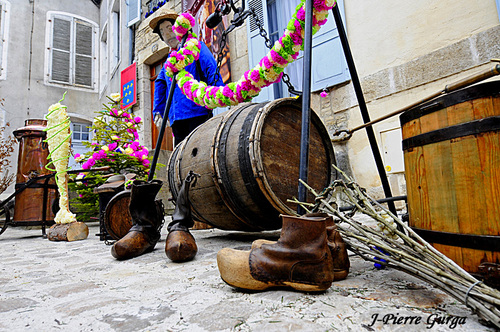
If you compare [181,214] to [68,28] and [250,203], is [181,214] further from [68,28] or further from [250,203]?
[68,28]

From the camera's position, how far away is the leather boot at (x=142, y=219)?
72.6 inches

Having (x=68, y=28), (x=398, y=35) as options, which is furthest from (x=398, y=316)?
(x=68, y=28)

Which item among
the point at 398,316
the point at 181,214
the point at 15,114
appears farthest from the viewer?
the point at 15,114

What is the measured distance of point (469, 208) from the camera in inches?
35.7

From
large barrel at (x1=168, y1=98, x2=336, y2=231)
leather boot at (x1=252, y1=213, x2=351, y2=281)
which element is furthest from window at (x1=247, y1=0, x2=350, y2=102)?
leather boot at (x1=252, y1=213, x2=351, y2=281)

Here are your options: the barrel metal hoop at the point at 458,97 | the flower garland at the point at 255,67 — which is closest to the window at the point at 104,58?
the flower garland at the point at 255,67

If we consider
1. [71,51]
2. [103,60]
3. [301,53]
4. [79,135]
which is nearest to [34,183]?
[301,53]

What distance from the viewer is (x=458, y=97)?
3.10 ft

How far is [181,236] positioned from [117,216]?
1118 millimetres

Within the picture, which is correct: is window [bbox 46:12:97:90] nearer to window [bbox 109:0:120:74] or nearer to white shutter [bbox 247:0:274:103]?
window [bbox 109:0:120:74]

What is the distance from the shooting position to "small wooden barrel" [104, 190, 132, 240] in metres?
2.50

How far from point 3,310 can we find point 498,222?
5.21ft

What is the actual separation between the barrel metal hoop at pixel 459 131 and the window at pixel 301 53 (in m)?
4.02

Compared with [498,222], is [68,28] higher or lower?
higher
